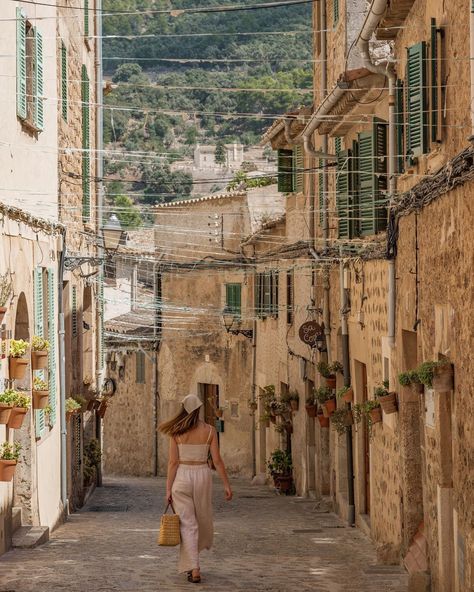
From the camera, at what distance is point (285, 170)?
2612 cm

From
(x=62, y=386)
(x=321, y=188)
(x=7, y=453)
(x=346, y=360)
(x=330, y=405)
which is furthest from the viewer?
(x=321, y=188)

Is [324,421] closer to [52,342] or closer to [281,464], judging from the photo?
[281,464]

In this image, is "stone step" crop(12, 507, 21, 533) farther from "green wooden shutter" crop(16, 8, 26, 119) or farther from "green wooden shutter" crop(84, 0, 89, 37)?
"green wooden shutter" crop(84, 0, 89, 37)

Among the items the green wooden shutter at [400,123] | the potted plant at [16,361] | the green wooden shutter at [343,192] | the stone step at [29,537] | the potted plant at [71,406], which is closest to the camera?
the potted plant at [16,361]

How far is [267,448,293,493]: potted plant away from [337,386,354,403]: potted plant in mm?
8210

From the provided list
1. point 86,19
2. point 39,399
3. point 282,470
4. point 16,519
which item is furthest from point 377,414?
point 86,19

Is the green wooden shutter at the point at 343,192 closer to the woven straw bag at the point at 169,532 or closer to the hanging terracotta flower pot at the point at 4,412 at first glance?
the hanging terracotta flower pot at the point at 4,412

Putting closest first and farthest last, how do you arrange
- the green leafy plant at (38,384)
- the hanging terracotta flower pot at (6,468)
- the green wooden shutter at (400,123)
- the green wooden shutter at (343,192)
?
the hanging terracotta flower pot at (6,468) → the green wooden shutter at (400,123) → the green leafy plant at (38,384) → the green wooden shutter at (343,192)

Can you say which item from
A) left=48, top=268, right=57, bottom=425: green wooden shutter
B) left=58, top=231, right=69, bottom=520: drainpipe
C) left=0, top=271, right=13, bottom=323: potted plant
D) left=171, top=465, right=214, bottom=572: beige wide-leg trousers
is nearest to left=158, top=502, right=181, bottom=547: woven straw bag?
left=171, top=465, right=214, bottom=572: beige wide-leg trousers

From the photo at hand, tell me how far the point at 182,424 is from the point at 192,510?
778 mm

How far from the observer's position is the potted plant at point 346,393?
18.5 meters

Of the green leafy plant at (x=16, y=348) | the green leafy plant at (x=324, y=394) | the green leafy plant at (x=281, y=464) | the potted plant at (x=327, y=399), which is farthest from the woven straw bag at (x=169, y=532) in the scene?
the green leafy plant at (x=281, y=464)

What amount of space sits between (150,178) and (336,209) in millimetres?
64749

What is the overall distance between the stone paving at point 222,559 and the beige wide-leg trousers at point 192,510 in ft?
0.92
